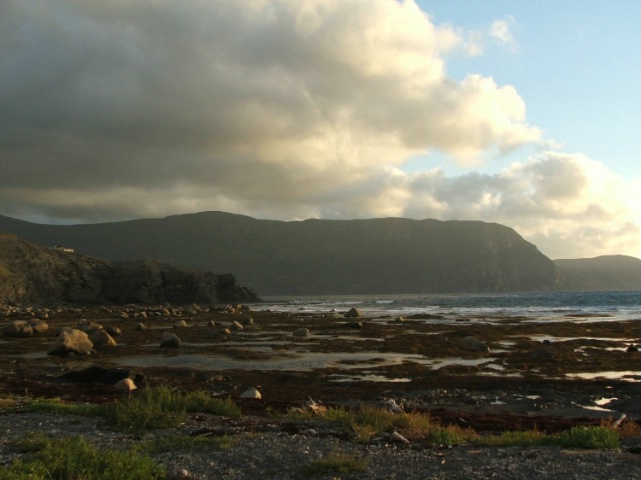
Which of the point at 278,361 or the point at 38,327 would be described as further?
the point at 38,327

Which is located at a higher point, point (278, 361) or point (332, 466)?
point (332, 466)

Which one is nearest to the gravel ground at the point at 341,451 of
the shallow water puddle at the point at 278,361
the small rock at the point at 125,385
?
the small rock at the point at 125,385

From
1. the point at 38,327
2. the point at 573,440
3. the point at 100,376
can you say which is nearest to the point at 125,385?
the point at 100,376

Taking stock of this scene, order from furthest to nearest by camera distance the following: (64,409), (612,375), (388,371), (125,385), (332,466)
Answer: (388,371), (612,375), (125,385), (64,409), (332,466)

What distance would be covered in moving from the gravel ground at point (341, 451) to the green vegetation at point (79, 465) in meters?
0.41

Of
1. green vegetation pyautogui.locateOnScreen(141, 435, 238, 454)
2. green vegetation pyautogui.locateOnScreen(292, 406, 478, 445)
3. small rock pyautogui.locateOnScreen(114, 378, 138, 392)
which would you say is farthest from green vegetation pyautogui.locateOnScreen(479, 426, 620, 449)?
small rock pyautogui.locateOnScreen(114, 378, 138, 392)

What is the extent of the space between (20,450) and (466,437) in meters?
7.92

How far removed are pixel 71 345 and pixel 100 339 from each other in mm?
3912

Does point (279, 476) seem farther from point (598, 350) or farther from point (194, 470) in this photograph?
point (598, 350)

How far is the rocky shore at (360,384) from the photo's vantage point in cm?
896

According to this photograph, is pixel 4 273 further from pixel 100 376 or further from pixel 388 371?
pixel 388 371

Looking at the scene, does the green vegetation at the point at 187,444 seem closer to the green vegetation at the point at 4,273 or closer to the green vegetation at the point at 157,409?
the green vegetation at the point at 157,409

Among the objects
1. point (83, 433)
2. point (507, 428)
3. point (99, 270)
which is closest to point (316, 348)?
point (507, 428)

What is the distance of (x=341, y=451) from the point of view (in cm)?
944
